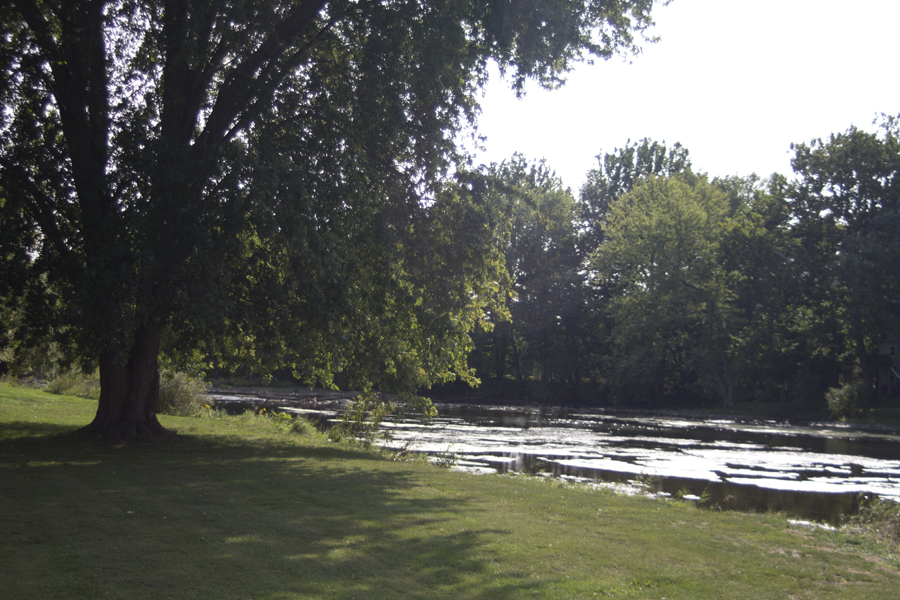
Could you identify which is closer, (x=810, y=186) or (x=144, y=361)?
(x=144, y=361)

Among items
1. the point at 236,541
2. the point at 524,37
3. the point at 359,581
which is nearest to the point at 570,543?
the point at 359,581

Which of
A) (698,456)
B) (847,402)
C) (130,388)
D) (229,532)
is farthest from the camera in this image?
(847,402)

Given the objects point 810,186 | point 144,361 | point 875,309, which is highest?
point 810,186

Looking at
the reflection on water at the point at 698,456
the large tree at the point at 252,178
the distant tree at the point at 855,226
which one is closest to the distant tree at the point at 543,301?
the distant tree at the point at 855,226

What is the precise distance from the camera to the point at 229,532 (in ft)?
27.0

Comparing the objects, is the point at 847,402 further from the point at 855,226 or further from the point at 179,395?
the point at 179,395

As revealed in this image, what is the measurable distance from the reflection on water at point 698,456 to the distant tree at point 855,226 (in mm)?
14752

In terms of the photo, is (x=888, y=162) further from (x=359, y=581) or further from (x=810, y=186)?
(x=359, y=581)

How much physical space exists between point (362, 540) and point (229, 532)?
159cm

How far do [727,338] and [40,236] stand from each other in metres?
55.9

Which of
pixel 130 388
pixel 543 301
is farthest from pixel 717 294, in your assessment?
pixel 130 388

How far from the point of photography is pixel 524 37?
1720 centimetres

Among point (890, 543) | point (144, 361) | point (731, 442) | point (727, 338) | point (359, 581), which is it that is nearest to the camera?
point (359, 581)

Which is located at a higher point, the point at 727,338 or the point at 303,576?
the point at 727,338
